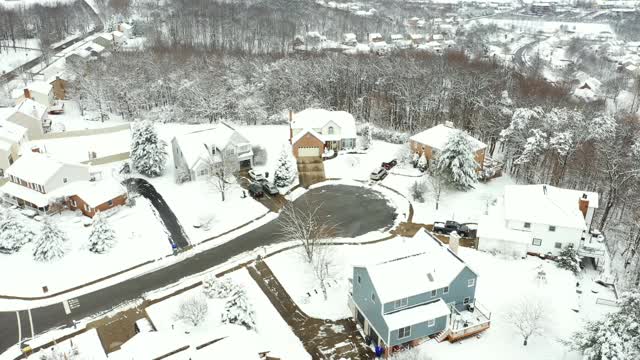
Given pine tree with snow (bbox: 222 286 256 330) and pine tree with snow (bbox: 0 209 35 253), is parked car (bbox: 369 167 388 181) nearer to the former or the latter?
pine tree with snow (bbox: 222 286 256 330)

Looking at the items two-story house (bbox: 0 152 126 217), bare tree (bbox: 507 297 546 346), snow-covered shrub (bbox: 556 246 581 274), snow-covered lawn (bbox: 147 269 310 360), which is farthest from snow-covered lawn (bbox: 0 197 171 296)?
snow-covered shrub (bbox: 556 246 581 274)

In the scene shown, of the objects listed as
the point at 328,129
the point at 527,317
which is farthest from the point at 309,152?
the point at 527,317

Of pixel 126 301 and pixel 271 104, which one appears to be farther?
pixel 271 104

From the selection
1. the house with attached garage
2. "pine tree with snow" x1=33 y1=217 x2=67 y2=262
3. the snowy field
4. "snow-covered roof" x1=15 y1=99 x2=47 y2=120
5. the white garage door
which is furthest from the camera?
"snow-covered roof" x1=15 y1=99 x2=47 y2=120

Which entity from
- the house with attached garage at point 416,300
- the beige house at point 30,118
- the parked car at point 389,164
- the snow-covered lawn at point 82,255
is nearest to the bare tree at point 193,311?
the house with attached garage at point 416,300

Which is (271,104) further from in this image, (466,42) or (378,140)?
(466,42)

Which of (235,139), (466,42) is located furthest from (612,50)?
(235,139)
